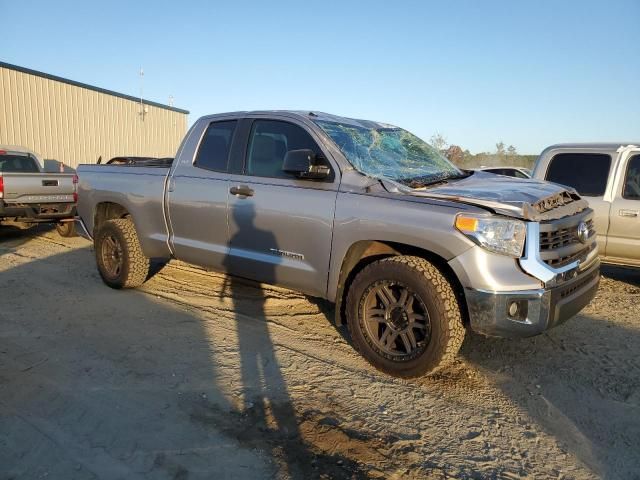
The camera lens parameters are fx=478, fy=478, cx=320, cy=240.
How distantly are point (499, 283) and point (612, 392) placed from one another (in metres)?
1.23

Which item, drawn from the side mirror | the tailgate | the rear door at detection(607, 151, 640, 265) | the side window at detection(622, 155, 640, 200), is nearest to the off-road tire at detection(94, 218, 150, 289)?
the side mirror

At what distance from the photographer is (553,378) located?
356 cm

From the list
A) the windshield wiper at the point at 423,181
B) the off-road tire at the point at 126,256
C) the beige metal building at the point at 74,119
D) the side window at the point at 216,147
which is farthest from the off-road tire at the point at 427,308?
the beige metal building at the point at 74,119

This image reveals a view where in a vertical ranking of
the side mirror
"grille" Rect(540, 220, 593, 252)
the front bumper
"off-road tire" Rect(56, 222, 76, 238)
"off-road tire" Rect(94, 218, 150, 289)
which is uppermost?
the side mirror

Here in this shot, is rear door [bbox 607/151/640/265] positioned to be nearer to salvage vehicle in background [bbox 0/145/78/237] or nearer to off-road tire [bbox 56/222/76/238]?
salvage vehicle in background [bbox 0/145/78/237]

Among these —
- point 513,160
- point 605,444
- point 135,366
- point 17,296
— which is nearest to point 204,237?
point 135,366

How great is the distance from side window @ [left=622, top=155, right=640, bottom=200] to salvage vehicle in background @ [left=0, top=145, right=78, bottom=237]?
7903 millimetres

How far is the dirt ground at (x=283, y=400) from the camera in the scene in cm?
253

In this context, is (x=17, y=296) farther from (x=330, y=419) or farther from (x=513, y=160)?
(x=513, y=160)

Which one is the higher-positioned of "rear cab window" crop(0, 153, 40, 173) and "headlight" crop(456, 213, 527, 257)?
"headlight" crop(456, 213, 527, 257)

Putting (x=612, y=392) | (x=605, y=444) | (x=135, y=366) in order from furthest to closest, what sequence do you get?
(x=135, y=366) < (x=612, y=392) < (x=605, y=444)

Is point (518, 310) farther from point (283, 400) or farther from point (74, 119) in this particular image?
point (74, 119)

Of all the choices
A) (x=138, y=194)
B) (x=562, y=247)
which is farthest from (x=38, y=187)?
(x=562, y=247)

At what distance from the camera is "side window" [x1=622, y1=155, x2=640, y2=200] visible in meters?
5.79
